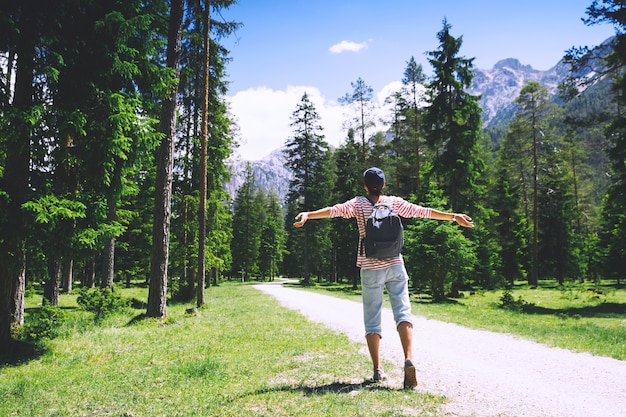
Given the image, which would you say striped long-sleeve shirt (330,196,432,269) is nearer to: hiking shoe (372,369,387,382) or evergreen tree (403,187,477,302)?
hiking shoe (372,369,387,382)

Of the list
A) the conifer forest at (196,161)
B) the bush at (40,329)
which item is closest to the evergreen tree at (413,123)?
the conifer forest at (196,161)

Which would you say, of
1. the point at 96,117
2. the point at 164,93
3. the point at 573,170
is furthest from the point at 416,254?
the point at 573,170

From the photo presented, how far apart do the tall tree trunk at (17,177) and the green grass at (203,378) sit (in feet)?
Result: 3.99

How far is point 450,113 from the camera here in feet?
77.6

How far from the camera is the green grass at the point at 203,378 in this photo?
162 inches

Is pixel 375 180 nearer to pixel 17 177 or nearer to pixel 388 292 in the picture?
pixel 388 292

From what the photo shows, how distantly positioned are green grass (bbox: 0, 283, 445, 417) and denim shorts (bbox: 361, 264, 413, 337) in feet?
2.68

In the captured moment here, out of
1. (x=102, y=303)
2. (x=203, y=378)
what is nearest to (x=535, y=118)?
(x=102, y=303)

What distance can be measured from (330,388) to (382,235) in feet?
6.50

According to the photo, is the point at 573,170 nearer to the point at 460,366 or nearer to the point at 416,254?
the point at 416,254

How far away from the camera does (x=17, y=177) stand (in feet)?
24.5

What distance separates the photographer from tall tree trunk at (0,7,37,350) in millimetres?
6883

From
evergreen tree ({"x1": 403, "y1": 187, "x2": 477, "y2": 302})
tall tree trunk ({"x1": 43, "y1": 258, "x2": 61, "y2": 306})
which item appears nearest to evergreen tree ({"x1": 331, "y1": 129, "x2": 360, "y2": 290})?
evergreen tree ({"x1": 403, "y1": 187, "x2": 477, "y2": 302})

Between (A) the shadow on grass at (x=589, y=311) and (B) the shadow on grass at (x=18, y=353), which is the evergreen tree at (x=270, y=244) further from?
(B) the shadow on grass at (x=18, y=353)
